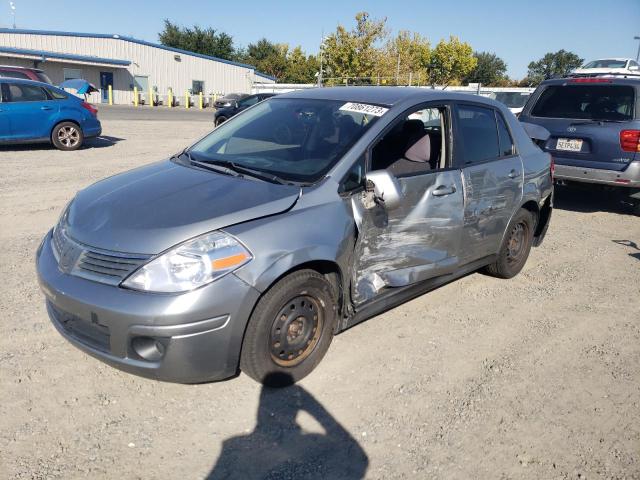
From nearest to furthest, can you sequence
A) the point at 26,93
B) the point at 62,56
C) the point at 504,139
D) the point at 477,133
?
the point at 477,133, the point at 504,139, the point at 26,93, the point at 62,56

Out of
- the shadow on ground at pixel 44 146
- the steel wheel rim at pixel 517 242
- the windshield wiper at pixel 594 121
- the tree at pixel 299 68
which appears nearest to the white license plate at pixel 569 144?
the windshield wiper at pixel 594 121

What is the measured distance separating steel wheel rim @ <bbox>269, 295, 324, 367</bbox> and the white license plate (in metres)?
5.93

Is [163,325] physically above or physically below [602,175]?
below

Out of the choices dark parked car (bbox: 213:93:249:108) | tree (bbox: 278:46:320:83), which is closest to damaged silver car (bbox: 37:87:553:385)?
dark parked car (bbox: 213:93:249:108)

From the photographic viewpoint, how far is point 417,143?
419 centimetres

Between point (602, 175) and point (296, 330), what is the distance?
6.00 m

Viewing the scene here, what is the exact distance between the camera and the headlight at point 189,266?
2.71m

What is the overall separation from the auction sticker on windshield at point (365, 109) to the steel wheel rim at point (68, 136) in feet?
32.6

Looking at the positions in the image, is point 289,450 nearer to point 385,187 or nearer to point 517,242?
point 385,187

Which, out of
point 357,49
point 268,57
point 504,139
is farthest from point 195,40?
point 504,139

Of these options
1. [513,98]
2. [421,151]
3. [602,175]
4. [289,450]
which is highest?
[513,98]

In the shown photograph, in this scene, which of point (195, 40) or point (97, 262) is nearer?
point (97, 262)

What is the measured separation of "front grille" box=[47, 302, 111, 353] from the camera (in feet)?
9.11

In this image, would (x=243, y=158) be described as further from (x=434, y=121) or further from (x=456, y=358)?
(x=456, y=358)
